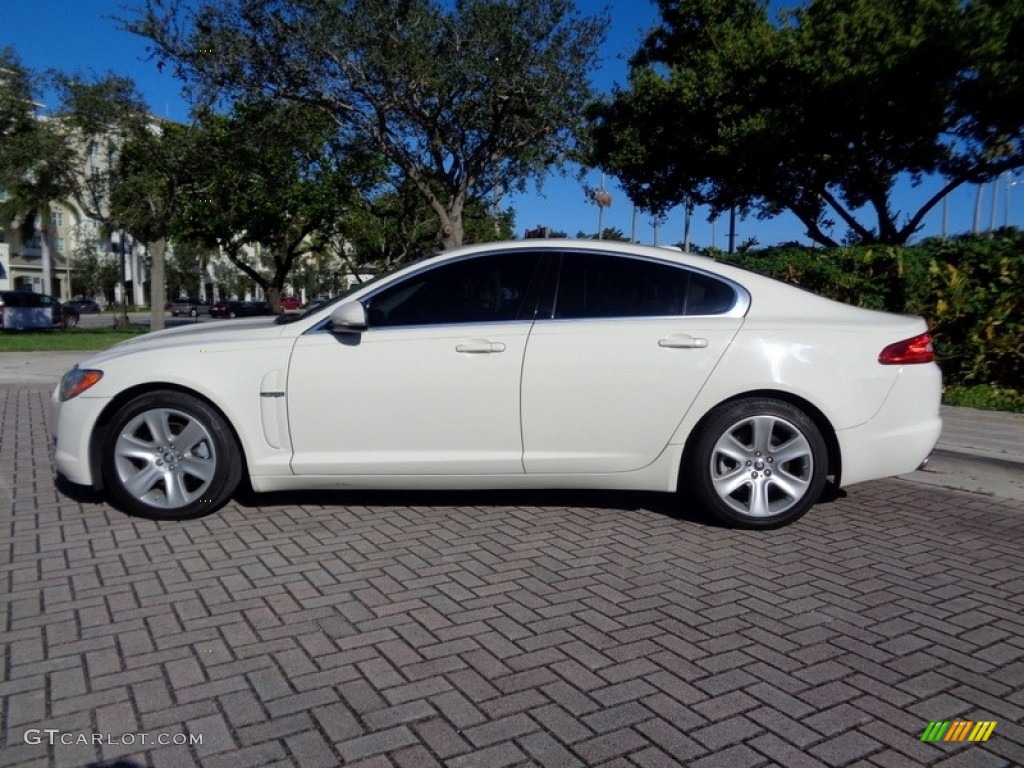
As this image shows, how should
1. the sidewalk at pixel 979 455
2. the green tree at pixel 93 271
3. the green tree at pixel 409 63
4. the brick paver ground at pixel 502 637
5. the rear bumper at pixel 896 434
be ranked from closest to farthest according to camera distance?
1. the brick paver ground at pixel 502 637
2. the rear bumper at pixel 896 434
3. the sidewalk at pixel 979 455
4. the green tree at pixel 409 63
5. the green tree at pixel 93 271

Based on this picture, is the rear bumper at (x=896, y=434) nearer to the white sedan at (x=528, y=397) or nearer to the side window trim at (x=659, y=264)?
the white sedan at (x=528, y=397)

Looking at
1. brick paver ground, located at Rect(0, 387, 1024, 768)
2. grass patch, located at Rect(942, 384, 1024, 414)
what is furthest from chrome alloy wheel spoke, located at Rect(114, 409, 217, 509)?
grass patch, located at Rect(942, 384, 1024, 414)

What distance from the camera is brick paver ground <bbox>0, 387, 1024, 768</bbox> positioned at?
2668 millimetres

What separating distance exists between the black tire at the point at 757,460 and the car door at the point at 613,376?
24 centimetres

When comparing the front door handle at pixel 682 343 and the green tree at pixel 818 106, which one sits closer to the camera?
the front door handle at pixel 682 343

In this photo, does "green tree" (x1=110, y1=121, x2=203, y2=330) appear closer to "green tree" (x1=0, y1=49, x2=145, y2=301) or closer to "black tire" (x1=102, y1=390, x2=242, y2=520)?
"green tree" (x1=0, y1=49, x2=145, y2=301)

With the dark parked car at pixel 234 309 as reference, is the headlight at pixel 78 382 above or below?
below

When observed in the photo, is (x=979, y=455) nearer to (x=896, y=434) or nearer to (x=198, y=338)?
(x=896, y=434)

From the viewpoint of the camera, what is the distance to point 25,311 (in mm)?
32938

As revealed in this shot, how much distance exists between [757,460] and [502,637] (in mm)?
2045

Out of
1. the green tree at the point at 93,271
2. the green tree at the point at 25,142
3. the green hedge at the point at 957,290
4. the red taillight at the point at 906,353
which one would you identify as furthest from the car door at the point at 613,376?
the green tree at the point at 93,271

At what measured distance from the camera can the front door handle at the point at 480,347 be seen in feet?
15.6

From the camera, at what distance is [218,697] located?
290cm

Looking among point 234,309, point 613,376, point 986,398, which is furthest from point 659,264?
point 234,309
